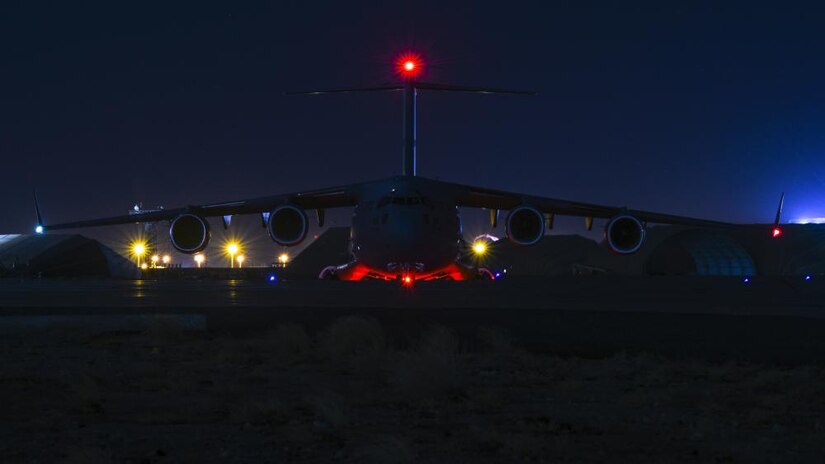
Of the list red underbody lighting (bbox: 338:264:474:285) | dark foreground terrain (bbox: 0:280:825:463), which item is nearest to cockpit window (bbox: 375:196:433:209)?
red underbody lighting (bbox: 338:264:474:285)

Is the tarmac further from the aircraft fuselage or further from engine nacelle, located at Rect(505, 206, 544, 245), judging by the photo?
engine nacelle, located at Rect(505, 206, 544, 245)

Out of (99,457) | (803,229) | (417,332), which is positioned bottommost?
(99,457)

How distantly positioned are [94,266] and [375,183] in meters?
35.9

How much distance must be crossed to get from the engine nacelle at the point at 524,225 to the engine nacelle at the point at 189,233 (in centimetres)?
982

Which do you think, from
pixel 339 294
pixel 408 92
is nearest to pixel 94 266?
pixel 408 92

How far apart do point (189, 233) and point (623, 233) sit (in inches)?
559

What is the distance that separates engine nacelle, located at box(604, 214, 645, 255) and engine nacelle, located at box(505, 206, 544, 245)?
2.48 meters

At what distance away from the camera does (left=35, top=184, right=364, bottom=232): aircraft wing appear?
97.1 ft

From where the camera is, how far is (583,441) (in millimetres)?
5691

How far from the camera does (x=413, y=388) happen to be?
7402 millimetres

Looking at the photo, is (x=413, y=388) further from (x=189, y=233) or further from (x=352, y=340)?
(x=189, y=233)

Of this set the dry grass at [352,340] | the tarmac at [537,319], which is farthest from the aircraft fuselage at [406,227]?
the dry grass at [352,340]

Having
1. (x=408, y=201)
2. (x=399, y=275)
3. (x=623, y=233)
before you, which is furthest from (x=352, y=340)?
(x=623, y=233)

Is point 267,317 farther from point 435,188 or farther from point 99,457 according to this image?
point 435,188
